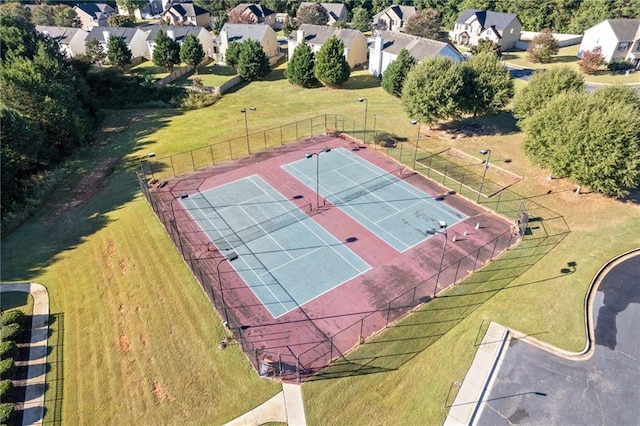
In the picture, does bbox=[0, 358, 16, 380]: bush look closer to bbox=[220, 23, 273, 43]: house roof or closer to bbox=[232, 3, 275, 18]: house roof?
bbox=[220, 23, 273, 43]: house roof

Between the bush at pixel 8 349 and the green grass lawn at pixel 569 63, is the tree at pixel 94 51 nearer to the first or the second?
the bush at pixel 8 349

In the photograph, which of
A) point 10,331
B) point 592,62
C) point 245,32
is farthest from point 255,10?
point 10,331

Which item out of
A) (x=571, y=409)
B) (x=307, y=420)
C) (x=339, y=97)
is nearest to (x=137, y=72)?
(x=339, y=97)

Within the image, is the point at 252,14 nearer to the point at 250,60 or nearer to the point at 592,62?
the point at 250,60

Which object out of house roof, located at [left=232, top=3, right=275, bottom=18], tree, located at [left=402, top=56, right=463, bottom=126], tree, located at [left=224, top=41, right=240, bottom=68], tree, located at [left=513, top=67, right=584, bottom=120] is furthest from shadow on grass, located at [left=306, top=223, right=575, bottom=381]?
house roof, located at [left=232, top=3, right=275, bottom=18]

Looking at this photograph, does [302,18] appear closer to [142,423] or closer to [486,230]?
[486,230]
